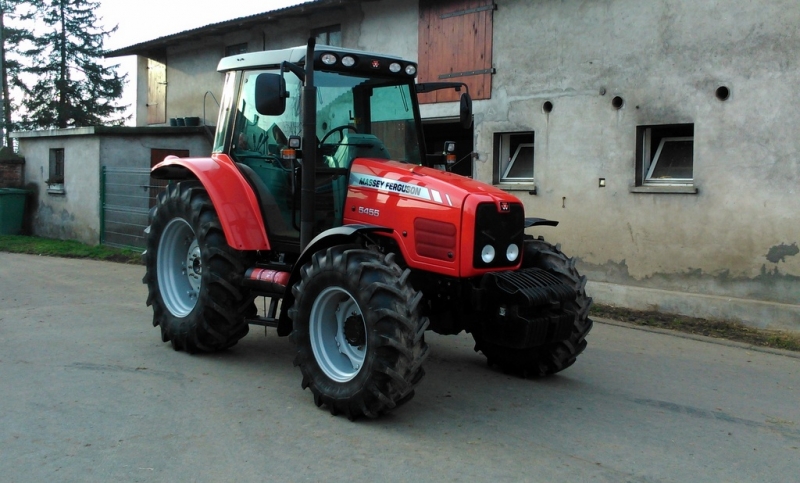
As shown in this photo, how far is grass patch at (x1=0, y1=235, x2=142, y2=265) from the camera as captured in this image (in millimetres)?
14711

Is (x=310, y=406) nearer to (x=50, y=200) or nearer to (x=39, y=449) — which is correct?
(x=39, y=449)

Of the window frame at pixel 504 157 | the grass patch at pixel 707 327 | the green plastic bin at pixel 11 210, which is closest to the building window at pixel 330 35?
the window frame at pixel 504 157

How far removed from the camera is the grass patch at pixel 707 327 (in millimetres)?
8445

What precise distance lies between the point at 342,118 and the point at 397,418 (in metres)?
2.46

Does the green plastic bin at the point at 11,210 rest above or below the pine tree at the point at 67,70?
below

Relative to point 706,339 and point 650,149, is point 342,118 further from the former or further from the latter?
point 650,149

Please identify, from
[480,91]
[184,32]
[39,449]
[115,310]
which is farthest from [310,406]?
[184,32]

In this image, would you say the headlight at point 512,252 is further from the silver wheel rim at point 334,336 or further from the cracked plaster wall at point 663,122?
the cracked plaster wall at point 663,122

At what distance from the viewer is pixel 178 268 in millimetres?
7613

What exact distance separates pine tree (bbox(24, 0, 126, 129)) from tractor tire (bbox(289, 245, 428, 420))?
1345 inches

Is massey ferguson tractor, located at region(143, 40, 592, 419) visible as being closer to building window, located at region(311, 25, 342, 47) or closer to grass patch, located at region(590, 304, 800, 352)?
grass patch, located at region(590, 304, 800, 352)

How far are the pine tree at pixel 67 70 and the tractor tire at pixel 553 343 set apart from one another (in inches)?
1343

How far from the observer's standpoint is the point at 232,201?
6762mm

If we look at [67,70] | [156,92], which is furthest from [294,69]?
[67,70]
